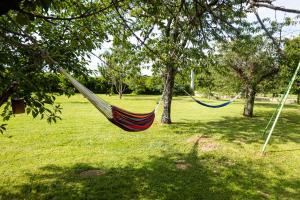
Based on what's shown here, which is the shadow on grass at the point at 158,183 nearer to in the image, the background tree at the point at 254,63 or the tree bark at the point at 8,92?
the tree bark at the point at 8,92

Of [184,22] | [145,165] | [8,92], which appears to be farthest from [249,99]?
[8,92]

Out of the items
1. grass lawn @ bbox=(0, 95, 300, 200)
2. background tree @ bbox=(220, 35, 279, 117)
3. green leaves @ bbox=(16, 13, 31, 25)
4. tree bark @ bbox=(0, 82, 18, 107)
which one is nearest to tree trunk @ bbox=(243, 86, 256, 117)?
background tree @ bbox=(220, 35, 279, 117)

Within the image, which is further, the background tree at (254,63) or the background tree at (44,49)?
the background tree at (254,63)

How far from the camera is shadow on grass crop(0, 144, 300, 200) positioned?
5.02m

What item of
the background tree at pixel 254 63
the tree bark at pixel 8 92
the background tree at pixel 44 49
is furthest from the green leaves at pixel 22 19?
the background tree at pixel 254 63

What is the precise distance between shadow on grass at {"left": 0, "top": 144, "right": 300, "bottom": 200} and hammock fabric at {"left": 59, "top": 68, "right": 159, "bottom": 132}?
1.49 meters

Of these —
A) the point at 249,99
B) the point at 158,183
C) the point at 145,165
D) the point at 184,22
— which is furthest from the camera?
the point at 249,99

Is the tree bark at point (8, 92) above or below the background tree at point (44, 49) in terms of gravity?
below

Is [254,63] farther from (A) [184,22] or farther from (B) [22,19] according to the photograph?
(B) [22,19]

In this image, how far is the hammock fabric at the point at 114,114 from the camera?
3.20 metres

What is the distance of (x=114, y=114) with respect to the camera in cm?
350

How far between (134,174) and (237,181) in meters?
2.29

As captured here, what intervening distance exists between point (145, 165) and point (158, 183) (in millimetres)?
1199

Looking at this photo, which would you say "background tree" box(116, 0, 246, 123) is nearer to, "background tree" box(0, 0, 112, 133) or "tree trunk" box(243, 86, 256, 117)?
"background tree" box(0, 0, 112, 133)
